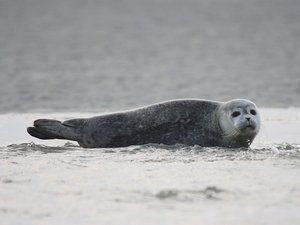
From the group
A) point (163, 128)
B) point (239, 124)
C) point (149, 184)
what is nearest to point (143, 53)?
point (163, 128)

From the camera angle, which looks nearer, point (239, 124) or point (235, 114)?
point (239, 124)

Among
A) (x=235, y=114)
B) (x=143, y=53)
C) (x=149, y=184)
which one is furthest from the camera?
(x=143, y=53)

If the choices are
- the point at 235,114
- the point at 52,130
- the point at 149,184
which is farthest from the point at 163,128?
the point at 149,184

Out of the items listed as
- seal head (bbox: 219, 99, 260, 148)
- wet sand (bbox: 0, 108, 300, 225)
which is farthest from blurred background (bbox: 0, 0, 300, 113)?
wet sand (bbox: 0, 108, 300, 225)

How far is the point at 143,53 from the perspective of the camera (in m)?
27.5

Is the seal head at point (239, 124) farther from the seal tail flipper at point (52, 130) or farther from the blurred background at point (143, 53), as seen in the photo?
the blurred background at point (143, 53)

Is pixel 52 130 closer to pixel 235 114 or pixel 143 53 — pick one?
pixel 235 114

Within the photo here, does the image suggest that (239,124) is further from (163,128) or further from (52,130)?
(52,130)

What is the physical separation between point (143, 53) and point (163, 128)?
783 inches

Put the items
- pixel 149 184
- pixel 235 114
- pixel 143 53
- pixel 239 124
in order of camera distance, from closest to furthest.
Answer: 1. pixel 149 184
2. pixel 239 124
3. pixel 235 114
4. pixel 143 53

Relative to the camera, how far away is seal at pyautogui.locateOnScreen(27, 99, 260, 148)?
7.65 metres

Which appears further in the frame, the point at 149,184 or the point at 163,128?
the point at 163,128

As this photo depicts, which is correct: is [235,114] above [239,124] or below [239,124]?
above

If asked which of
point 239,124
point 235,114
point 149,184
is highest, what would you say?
point 235,114
